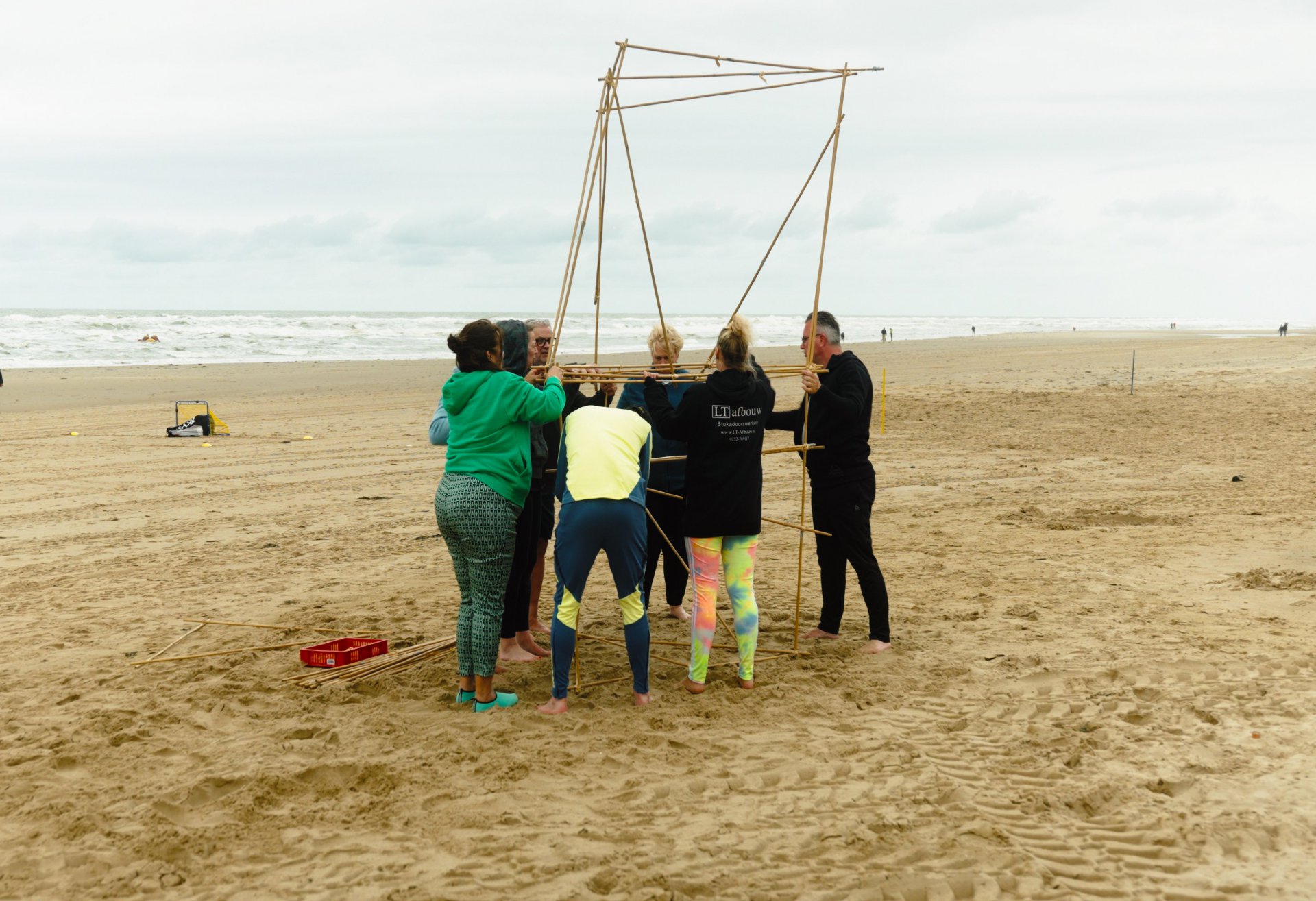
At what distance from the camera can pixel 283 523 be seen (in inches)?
339

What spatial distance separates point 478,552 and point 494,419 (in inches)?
22.8

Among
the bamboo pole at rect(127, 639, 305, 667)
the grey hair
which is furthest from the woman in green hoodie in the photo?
the grey hair

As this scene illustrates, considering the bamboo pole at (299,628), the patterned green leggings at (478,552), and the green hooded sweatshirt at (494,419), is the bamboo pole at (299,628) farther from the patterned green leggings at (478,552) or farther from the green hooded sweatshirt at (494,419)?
the green hooded sweatshirt at (494,419)

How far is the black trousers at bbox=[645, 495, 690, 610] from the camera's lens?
→ 221 inches

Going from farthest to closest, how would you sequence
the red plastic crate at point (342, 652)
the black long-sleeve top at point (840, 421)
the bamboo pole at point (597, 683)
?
1. the black long-sleeve top at point (840, 421)
2. the red plastic crate at point (342, 652)
3. the bamboo pole at point (597, 683)

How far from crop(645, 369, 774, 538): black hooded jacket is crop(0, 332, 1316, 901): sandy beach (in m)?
0.87

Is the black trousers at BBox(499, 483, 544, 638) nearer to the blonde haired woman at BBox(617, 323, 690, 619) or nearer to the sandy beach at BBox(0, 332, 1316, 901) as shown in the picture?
the sandy beach at BBox(0, 332, 1316, 901)

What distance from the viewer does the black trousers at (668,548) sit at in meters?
5.61

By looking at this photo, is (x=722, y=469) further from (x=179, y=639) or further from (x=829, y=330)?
(x=179, y=639)

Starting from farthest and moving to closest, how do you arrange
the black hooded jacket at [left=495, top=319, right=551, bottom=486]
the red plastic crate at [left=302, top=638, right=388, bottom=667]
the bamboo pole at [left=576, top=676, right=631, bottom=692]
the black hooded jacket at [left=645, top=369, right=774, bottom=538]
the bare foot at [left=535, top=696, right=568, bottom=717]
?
the red plastic crate at [left=302, top=638, right=388, bottom=667], the bamboo pole at [left=576, top=676, right=631, bottom=692], the black hooded jacket at [left=495, top=319, right=551, bottom=486], the black hooded jacket at [left=645, top=369, right=774, bottom=538], the bare foot at [left=535, top=696, right=568, bottom=717]

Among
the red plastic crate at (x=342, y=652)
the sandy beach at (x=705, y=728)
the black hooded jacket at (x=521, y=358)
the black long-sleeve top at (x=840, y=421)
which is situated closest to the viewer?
the sandy beach at (x=705, y=728)

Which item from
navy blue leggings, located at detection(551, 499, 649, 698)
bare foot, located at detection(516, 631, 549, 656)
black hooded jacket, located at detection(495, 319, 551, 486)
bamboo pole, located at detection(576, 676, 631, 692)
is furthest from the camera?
bare foot, located at detection(516, 631, 549, 656)

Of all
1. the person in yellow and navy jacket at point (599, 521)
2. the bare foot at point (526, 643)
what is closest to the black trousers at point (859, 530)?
the person in yellow and navy jacket at point (599, 521)

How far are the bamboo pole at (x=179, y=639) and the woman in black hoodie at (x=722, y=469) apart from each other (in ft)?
9.28
